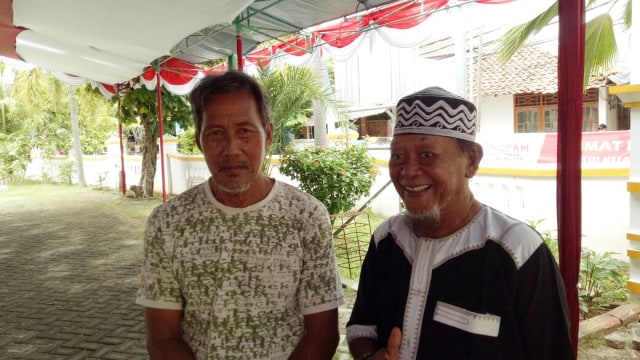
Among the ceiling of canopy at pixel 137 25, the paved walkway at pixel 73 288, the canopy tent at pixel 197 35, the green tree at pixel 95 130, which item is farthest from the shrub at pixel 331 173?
the green tree at pixel 95 130

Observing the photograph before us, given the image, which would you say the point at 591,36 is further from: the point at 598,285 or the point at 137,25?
the point at 137,25

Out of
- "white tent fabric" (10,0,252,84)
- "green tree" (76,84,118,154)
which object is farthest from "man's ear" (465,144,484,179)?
"green tree" (76,84,118,154)

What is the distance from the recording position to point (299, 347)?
1506mm

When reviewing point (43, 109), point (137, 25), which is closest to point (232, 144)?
point (137, 25)

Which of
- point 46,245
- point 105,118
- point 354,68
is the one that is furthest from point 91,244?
point 105,118

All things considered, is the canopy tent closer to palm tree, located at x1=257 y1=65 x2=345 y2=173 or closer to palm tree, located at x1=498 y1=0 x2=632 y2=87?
palm tree, located at x1=257 y1=65 x2=345 y2=173

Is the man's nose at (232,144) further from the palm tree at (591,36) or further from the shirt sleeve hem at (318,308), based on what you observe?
the palm tree at (591,36)

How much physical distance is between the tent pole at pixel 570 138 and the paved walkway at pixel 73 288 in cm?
191

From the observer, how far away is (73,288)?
16.8 ft

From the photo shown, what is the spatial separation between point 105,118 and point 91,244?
1427cm

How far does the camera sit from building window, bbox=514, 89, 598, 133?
983 cm

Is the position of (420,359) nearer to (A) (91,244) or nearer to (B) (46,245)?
(A) (91,244)

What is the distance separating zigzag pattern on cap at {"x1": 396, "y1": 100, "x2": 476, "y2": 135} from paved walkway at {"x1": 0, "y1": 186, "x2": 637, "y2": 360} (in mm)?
2514

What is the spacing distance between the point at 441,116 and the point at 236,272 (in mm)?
790
